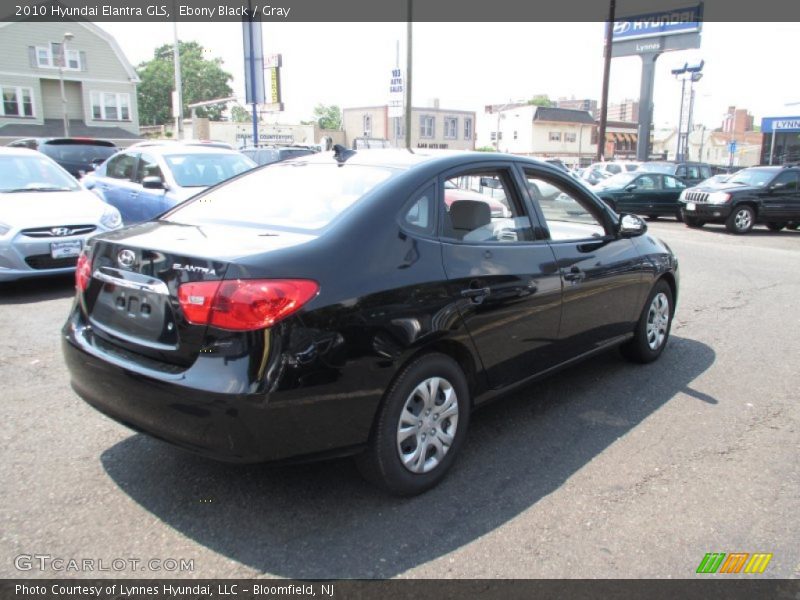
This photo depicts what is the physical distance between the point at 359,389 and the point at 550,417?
6.07ft

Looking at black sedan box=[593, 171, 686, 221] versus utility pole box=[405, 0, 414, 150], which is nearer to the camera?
black sedan box=[593, 171, 686, 221]

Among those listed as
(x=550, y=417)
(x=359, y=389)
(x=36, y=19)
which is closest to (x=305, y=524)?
(x=359, y=389)

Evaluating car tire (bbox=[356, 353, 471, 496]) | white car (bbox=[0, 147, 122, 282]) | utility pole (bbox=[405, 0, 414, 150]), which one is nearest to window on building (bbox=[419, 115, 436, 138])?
utility pole (bbox=[405, 0, 414, 150])

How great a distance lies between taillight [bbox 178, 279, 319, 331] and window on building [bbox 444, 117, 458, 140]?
76.7 meters

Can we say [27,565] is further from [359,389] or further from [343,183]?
[343,183]

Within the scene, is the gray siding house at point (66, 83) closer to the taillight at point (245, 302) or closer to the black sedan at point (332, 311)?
the black sedan at point (332, 311)

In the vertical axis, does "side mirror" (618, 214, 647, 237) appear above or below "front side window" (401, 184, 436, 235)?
below

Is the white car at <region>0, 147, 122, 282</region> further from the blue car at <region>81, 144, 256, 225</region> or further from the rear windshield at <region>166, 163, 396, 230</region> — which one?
the rear windshield at <region>166, 163, 396, 230</region>

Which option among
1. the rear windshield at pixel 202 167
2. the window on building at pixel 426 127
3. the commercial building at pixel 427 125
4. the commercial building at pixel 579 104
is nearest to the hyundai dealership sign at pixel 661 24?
the commercial building at pixel 427 125

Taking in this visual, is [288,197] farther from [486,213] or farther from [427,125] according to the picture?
[427,125]

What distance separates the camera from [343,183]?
11.5 ft

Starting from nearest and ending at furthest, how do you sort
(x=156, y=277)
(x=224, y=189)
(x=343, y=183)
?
(x=156, y=277)
(x=343, y=183)
(x=224, y=189)

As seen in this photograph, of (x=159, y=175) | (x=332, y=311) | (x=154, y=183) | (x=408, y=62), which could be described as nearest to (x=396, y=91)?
(x=408, y=62)

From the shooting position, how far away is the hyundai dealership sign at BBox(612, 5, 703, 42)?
127ft
